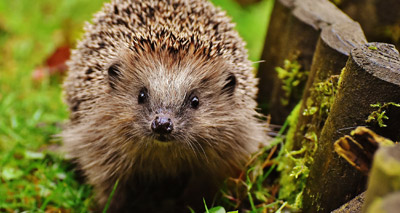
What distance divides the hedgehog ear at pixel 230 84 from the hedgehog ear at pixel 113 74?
717mm

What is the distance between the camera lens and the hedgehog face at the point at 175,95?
2.66m

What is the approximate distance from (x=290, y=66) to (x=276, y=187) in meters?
0.90

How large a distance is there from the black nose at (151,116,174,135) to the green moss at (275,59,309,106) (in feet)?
3.87

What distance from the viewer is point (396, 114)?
212cm

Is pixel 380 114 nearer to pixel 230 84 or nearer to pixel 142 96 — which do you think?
pixel 230 84

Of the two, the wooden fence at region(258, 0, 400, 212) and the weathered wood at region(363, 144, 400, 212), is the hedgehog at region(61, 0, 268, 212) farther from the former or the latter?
the weathered wood at region(363, 144, 400, 212)

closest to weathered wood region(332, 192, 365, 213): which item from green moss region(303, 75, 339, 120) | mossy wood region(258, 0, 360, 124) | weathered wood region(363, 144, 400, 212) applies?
green moss region(303, 75, 339, 120)

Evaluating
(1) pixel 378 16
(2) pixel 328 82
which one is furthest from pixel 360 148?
(1) pixel 378 16

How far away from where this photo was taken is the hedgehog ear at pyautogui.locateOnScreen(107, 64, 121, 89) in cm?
296

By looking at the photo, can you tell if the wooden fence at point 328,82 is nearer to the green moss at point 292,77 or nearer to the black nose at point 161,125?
the green moss at point 292,77

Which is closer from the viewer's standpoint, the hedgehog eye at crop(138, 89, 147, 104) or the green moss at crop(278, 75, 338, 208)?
the green moss at crop(278, 75, 338, 208)

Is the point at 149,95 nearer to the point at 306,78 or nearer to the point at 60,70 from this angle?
the point at 306,78

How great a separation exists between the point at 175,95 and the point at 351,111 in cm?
102

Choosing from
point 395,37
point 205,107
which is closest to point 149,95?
point 205,107
